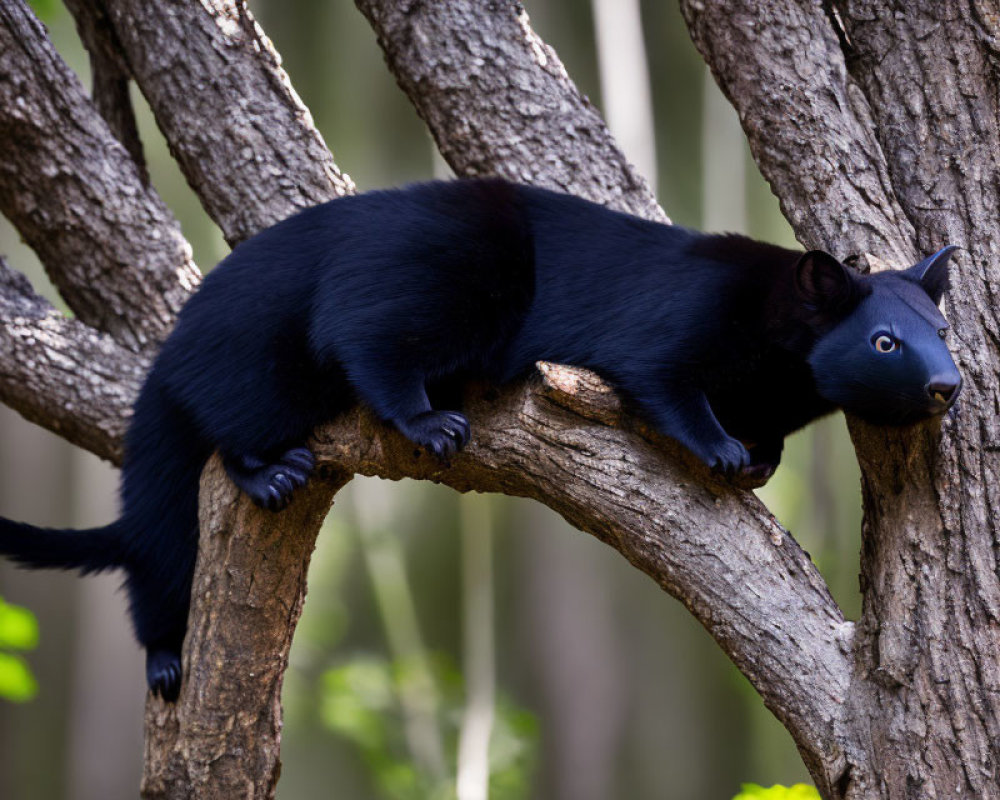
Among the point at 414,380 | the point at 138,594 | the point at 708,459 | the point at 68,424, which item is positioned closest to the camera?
the point at 708,459

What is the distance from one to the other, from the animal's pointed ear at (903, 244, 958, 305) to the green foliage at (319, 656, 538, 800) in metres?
3.34

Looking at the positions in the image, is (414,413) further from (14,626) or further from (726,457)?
(14,626)

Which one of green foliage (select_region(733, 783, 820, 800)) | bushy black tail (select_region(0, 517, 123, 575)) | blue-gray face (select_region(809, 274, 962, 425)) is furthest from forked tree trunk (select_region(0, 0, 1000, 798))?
green foliage (select_region(733, 783, 820, 800))

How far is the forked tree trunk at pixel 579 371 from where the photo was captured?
1.83 m

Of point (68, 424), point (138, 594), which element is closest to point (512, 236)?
point (138, 594)

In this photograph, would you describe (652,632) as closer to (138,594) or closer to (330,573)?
(330,573)

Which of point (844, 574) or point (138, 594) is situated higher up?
point (844, 574)

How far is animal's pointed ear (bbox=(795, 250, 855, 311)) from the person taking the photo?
5.76ft

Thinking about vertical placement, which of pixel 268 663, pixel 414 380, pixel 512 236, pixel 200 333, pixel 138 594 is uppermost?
pixel 512 236

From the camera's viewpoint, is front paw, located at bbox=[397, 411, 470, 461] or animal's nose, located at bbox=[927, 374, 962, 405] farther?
front paw, located at bbox=[397, 411, 470, 461]

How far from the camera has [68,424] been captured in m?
2.87

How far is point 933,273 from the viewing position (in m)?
1.81

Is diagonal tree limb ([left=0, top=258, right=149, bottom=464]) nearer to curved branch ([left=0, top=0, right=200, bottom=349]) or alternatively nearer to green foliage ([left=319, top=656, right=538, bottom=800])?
curved branch ([left=0, top=0, right=200, bottom=349])

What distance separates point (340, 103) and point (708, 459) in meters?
3.94
